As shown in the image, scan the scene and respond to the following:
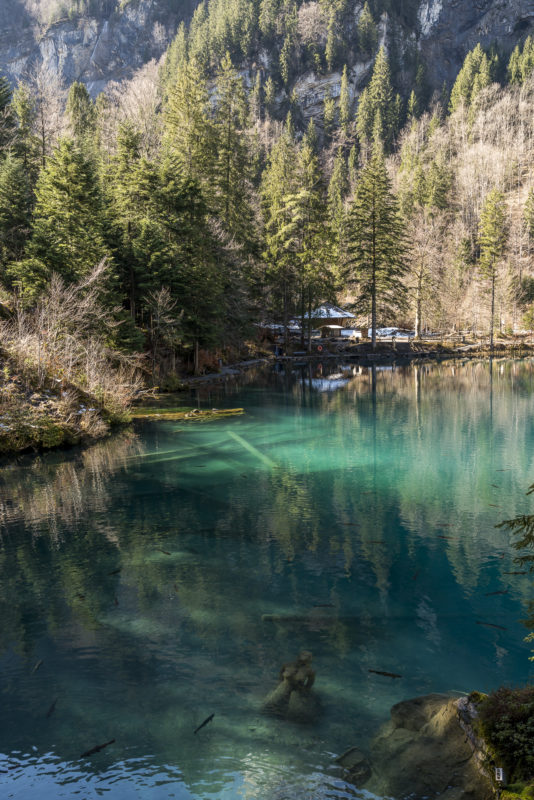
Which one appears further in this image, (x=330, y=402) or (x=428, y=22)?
(x=428, y=22)

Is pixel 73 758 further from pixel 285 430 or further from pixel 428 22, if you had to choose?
pixel 428 22

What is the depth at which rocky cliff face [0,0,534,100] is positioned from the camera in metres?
139

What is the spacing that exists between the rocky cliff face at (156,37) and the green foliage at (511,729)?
490ft

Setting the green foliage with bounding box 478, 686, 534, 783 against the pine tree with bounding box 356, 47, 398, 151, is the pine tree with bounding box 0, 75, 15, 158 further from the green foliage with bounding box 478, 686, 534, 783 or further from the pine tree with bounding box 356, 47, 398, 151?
the pine tree with bounding box 356, 47, 398, 151

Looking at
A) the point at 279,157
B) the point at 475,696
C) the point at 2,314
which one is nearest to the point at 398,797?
the point at 475,696

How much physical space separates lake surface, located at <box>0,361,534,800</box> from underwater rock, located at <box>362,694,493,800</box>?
0.29 m

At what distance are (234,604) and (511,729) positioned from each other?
4.92m

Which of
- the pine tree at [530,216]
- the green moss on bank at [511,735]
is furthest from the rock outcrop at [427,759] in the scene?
the pine tree at [530,216]

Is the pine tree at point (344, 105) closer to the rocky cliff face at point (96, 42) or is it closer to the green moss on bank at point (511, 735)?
the rocky cliff face at point (96, 42)

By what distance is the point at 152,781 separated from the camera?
210 inches

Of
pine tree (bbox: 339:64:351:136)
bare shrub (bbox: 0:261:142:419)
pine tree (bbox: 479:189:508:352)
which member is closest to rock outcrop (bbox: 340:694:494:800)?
bare shrub (bbox: 0:261:142:419)

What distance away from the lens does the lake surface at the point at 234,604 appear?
5.67m

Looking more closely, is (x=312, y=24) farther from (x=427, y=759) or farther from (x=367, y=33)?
(x=427, y=759)

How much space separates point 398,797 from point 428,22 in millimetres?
176846
